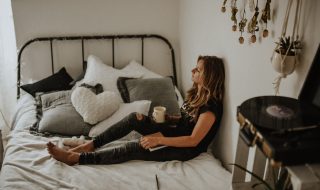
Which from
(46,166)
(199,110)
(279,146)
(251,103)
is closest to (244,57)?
(199,110)

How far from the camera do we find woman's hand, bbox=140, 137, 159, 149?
76.2 inches

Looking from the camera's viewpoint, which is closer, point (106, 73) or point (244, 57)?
point (244, 57)

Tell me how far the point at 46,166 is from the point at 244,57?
120cm

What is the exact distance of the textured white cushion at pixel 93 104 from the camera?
2.23m

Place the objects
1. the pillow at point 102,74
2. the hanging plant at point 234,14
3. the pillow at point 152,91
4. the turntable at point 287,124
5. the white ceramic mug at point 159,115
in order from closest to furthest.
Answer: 1. the turntable at point 287,124
2. the hanging plant at point 234,14
3. the white ceramic mug at point 159,115
4. the pillow at point 152,91
5. the pillow at point 102,74

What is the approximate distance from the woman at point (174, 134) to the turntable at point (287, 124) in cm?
81

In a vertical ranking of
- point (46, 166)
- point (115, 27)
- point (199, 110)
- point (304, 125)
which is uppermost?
point (115, 27)

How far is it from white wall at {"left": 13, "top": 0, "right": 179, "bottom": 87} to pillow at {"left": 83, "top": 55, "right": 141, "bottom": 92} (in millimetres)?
218

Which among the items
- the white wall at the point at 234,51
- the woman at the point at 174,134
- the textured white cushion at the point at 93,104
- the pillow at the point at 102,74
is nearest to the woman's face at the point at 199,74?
Answer: the woman at the point at 174,134

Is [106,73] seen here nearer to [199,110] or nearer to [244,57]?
[199,110]

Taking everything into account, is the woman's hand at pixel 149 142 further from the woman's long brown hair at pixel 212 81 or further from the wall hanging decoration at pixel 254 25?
the wall hanging decoration at pixel 254 25

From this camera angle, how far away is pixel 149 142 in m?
1.94

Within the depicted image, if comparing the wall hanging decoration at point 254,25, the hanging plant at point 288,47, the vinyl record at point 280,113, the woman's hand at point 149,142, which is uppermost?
the wall hanging decoration at point 254,25

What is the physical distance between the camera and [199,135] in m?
1.93
